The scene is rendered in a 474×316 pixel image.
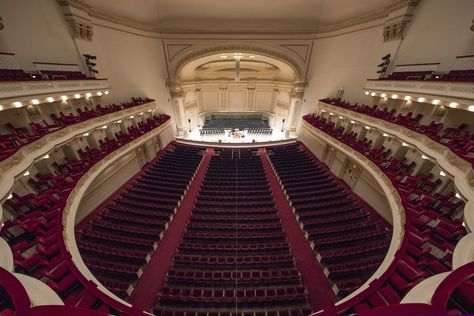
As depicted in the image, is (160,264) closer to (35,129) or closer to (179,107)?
(35,129)

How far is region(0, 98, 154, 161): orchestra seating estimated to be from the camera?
7.79m

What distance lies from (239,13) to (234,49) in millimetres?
3374

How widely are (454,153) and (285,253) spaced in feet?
25.0

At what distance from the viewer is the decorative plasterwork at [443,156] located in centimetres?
590

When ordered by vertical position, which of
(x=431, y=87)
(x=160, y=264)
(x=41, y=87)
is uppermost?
(x=41, y=87)

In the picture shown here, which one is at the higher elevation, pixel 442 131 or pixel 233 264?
pixel 442 131

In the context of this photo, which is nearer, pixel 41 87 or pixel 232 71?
pixel 41 87

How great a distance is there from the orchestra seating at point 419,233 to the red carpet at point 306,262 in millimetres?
2778

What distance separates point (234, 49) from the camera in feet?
71.3

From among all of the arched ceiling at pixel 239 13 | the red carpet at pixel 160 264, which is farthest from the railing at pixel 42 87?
the red carpet at pixel 160 264

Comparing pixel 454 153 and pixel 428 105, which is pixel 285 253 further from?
pixel 428 105

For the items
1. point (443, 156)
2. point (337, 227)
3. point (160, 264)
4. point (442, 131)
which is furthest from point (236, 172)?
point (442, 131)

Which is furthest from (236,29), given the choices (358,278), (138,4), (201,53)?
(358,278)

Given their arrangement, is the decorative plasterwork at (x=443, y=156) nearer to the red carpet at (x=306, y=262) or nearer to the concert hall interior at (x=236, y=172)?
the concert hall interior at (x=236, y=172)
